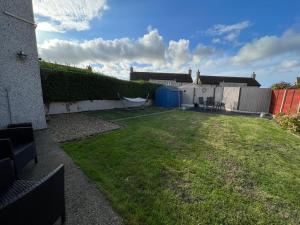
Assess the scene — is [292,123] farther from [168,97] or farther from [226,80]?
[226,80]

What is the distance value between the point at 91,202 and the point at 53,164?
5.34ft

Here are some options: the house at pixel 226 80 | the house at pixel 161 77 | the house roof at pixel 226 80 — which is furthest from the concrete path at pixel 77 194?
the house roof at pixel 226 80

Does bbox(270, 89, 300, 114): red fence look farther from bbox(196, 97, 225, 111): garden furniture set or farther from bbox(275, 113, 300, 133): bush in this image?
bbox(196, 97, 225, 111): garden furniture set

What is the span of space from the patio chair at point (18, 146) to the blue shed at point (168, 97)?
1366 cm

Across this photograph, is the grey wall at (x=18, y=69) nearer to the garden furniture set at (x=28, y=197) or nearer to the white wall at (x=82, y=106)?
the white wall at (x=82, y=106)

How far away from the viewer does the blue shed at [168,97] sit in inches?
643

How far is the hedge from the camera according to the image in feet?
27.9

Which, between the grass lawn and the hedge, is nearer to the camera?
the grass lawn

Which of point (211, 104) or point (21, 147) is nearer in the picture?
point (21, 147)

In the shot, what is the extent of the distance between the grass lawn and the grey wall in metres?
2.13

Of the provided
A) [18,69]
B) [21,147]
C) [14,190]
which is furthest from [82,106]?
[14,190]

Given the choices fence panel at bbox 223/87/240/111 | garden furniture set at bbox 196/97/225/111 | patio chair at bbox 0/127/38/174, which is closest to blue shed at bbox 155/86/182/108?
garden furniture set at bbox 196/97/225/111

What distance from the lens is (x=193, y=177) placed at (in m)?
3.25

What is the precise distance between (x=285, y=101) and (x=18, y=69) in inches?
560
